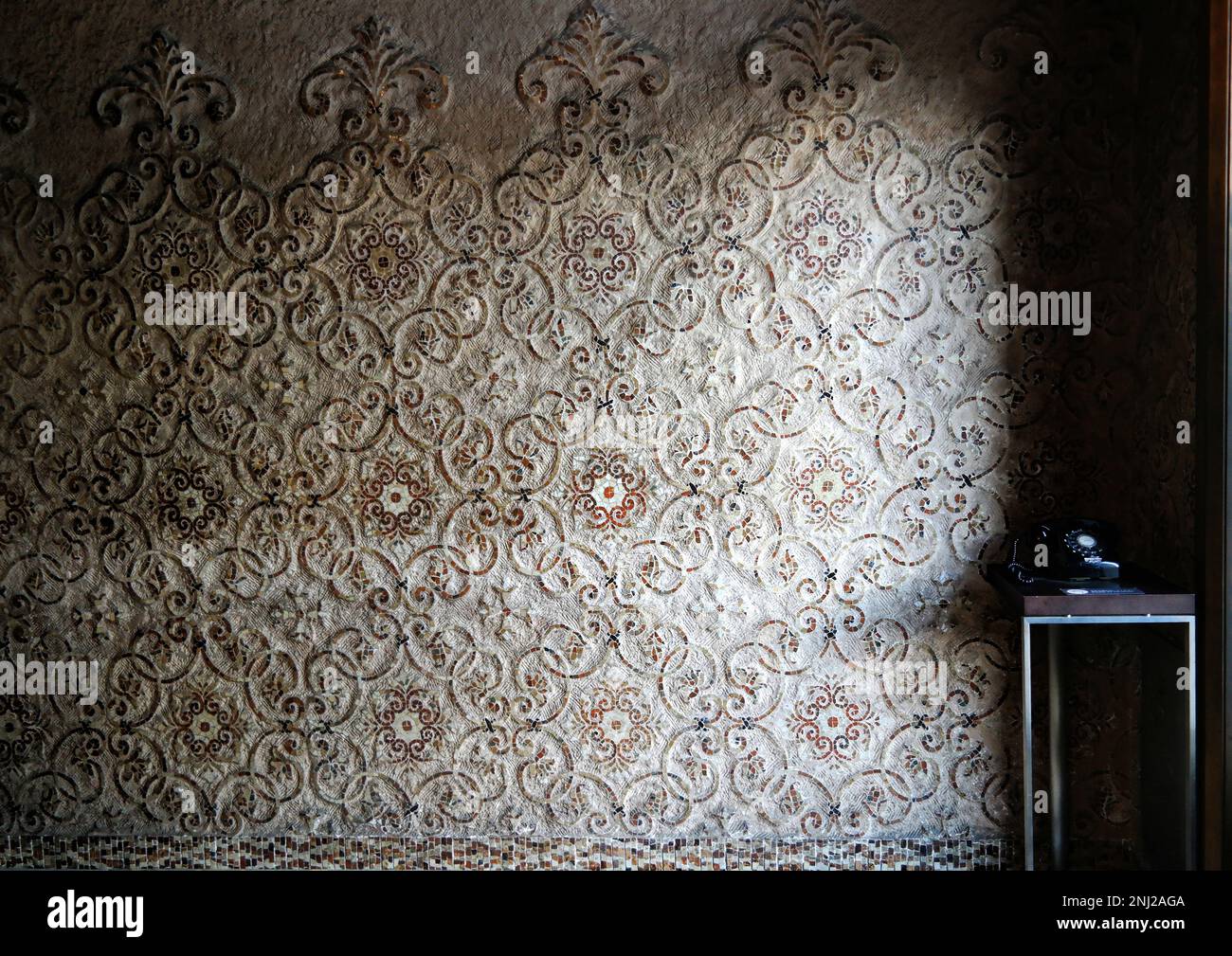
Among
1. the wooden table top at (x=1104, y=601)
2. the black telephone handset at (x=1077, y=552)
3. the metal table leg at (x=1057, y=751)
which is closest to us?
the wooden table top at (x=1104, y=601)

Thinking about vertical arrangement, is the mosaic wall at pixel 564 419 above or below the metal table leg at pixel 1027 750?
above

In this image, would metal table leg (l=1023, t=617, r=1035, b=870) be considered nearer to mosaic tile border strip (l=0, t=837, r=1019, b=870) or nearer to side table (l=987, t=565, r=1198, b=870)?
side table (l=987, t=565, r=1198, b=870)

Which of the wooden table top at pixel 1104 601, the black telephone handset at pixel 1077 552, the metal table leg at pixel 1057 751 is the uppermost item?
the black telephone handset at pixel 1077 552

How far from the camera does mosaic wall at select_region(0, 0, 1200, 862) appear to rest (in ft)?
7.55

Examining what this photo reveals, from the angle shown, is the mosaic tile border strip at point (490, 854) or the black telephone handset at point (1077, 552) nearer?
the black telephone handset at point (1077, 552)

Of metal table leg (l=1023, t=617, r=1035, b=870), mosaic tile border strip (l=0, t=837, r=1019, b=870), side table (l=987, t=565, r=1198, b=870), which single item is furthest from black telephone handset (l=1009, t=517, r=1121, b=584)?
mosaic tile border strip (l=0, t=837, r=1019, b=870)

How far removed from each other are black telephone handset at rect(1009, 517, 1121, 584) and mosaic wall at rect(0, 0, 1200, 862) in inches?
6.5

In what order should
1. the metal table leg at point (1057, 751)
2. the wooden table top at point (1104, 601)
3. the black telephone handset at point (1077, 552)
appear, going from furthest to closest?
the metal table leg at point (1057, 751) < the black telephone handset at point (1077, 552) < the wooden table top at point (1104, 601)

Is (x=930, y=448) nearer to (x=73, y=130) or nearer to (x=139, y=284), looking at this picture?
(x=139, y=284)

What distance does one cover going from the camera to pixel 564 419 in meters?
2.35

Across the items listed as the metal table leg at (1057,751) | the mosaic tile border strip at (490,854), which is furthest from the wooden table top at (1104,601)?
the mosaic tile border strip at (490,854)

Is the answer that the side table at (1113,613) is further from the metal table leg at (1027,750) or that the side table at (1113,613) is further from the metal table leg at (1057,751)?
the metal table leg at (1057,751)

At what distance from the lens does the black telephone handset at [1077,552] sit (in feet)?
6.93

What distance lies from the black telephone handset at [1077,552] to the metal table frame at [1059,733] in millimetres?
138
